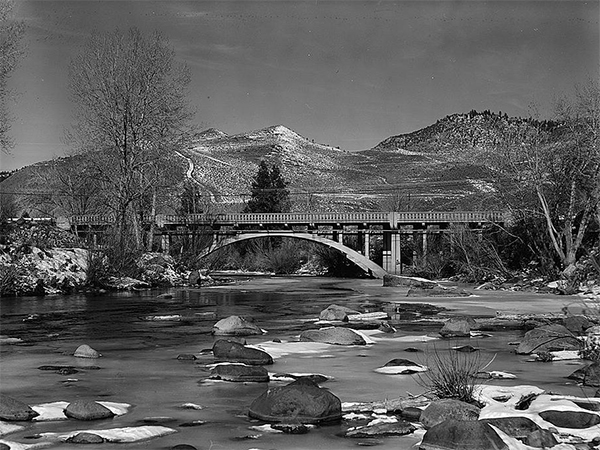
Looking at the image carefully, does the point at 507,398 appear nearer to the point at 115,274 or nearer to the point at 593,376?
the point at 593,376

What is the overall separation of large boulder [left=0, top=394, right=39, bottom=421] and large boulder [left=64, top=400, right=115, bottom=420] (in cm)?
52

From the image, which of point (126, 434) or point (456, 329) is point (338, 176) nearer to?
point (456, 329)

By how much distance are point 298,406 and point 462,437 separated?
3.01 metres

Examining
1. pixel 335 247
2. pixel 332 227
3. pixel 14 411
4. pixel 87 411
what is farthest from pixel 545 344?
pixel 332 227

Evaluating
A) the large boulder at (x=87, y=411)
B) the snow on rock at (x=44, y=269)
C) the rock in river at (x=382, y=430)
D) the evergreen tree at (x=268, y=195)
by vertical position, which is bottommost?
the rock in river at (x=382, y=430)

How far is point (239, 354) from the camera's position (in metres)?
18.8

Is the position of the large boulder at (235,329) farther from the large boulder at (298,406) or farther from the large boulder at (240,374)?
the large boulder at (298,406)

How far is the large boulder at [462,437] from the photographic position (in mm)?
10305

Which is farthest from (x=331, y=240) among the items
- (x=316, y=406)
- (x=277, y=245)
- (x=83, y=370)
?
(x=316, y=406)

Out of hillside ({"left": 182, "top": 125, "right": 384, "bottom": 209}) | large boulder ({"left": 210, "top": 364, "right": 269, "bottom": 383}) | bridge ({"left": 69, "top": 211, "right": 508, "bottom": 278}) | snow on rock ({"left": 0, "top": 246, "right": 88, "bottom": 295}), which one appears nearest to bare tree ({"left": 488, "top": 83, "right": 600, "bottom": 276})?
bridge ({"left": 69, "top": 211, "right": 508, "bottom": 278})

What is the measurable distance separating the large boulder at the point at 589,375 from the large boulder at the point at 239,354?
625 centimetres

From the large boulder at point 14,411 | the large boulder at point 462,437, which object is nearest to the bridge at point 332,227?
the large boulder at point 14,411

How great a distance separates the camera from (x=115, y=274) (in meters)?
47.0

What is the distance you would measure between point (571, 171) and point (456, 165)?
118 metres
